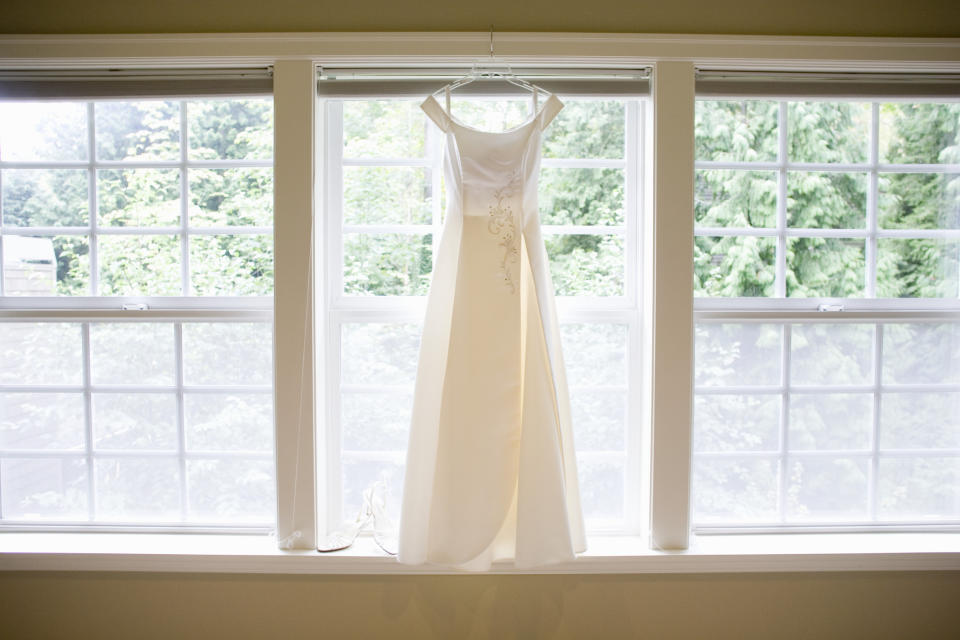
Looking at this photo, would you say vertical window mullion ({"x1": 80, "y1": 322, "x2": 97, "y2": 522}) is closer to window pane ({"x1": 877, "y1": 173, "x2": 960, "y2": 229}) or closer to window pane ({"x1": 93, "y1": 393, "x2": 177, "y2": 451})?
window pane ({"x1": 93, "y1": 393, "x2": 177, "y2": 451})

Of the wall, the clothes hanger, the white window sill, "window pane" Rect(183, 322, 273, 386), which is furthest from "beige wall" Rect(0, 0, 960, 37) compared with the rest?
the white window sill

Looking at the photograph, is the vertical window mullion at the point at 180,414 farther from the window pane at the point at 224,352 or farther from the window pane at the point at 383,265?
the window pane at the point at 383,265

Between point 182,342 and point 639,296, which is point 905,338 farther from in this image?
point 182,342

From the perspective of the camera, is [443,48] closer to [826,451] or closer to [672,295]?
[672,295]

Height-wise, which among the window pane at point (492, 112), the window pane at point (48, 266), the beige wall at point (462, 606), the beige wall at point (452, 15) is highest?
the beige wall at point (452, 15)

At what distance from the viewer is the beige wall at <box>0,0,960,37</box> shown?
1.57 m

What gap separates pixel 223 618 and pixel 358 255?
1195mm

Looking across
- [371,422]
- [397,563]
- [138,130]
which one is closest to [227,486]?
[371,422]

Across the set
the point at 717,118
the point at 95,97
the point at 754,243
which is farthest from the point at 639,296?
the point at 95,97

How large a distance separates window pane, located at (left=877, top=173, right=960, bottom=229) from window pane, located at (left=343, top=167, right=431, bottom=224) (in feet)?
5.04

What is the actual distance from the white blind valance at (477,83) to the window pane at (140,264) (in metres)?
0.74

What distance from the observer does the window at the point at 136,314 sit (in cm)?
169

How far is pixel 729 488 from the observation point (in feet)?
5.63

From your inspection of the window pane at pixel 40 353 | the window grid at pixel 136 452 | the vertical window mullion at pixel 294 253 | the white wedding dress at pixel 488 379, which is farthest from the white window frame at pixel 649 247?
the window pane at pixel 40 353
